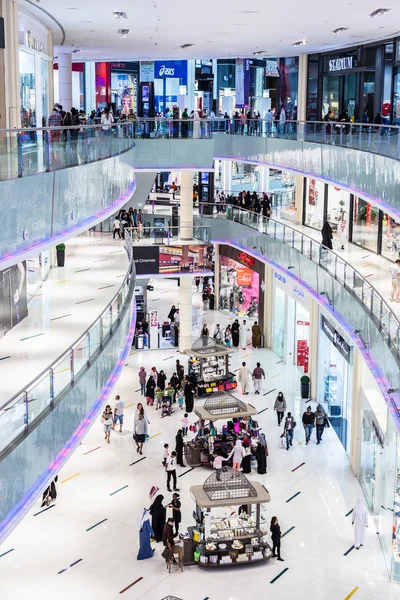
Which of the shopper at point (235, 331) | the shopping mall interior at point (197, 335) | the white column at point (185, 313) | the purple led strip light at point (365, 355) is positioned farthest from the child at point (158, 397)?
the shopper at point (235, 331)

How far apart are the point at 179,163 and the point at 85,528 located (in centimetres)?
1638

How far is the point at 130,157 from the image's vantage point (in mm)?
24203

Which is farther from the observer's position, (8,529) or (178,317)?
(178,317)

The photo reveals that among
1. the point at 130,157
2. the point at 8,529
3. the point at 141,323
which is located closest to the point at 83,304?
the point at 130,157

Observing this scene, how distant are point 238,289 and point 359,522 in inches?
889

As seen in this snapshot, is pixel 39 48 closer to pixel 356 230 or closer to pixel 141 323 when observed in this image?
pixel 356 230

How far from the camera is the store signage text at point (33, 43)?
2204 cm

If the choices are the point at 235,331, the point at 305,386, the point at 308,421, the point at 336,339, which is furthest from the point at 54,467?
the point at 235,331

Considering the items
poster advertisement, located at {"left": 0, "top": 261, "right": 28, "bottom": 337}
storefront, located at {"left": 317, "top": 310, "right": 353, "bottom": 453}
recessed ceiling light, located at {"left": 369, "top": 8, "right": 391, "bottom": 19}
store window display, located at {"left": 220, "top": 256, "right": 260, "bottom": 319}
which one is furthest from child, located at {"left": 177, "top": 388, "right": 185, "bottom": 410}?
recessed ceiling light, located at {"left": 369, "top": 8, "right": 391, "bottom": 19}

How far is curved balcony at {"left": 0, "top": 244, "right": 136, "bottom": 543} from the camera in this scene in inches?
397

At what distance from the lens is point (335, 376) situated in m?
28.8

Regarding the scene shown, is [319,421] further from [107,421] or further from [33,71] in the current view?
[33,71]

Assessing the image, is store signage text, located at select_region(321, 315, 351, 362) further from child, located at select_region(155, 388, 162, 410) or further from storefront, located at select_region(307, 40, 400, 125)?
storefront, located at select_region(307, 40, 400, 125)

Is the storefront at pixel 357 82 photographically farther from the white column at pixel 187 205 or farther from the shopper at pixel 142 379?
the shopper at pixel 142 379
